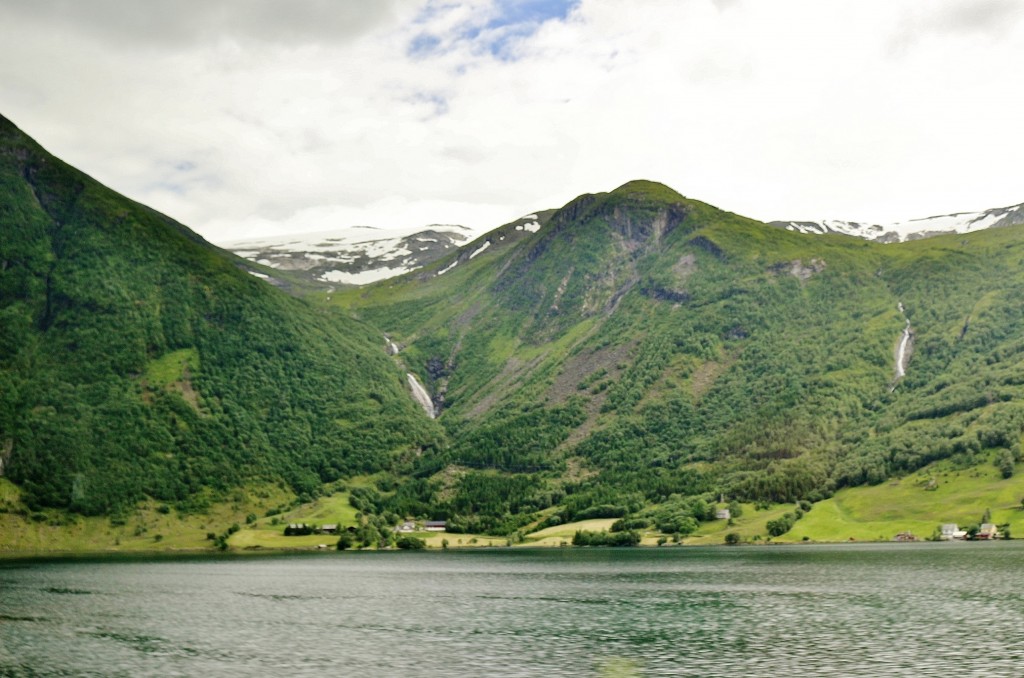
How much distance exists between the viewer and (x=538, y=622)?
90562 millimetres

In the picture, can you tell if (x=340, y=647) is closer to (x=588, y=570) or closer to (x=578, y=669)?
(x=578, y=669)

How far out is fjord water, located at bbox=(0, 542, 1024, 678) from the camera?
66.0 meters

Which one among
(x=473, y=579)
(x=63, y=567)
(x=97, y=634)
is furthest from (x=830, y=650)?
(x=63, y=567)

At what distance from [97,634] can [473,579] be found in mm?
70321

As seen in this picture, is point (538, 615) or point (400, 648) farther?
point (538, 615)

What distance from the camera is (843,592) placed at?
356 ft

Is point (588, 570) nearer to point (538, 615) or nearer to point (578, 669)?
point (538, 615)

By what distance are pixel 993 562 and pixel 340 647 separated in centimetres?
10607

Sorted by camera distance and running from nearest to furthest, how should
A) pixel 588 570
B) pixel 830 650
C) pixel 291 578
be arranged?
pixel 830 650 → pixel 291 578 → pixel 588 570

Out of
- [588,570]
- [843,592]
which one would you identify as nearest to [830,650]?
[843,592]

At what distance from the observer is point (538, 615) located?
96.6 metres

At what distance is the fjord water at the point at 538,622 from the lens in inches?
2598

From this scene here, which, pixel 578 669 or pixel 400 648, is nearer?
pixel 578 669

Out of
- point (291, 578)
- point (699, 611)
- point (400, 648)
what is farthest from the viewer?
point (291, 578)
